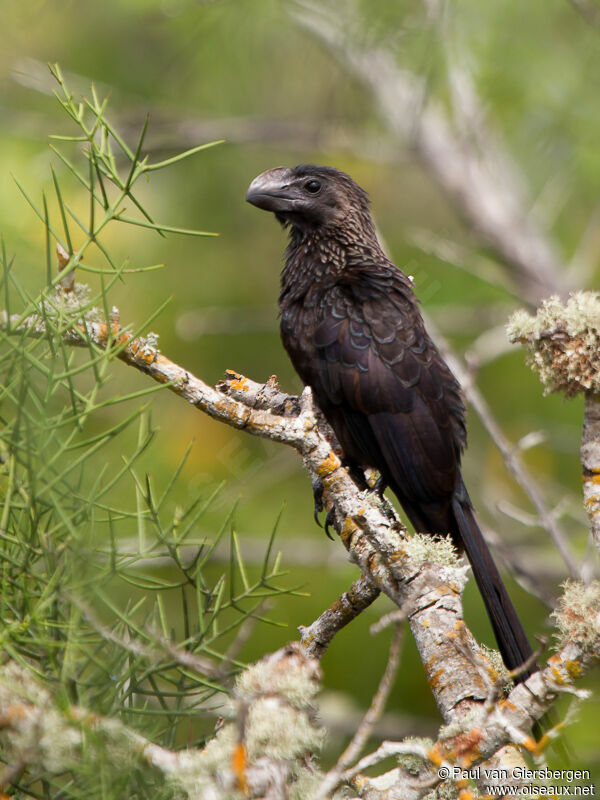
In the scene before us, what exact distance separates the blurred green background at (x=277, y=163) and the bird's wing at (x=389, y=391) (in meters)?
1.24

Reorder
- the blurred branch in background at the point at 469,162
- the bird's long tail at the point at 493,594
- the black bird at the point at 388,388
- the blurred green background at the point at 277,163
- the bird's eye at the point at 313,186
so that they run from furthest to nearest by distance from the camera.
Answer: the blurred branch in background at the point at 469,162, the blurred green background at the point at 277,163, the bird's eye at the point at 313,186, the black bird at the point at 388,388, the bird's long tail at the point at 493,594

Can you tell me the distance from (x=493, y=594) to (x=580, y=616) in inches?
57.5

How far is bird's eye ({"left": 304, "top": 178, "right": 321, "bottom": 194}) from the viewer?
384 cm

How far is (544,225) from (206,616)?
18.3 feet

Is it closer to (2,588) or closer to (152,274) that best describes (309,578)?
(152,274)

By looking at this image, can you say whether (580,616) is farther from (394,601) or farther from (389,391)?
(389,391)

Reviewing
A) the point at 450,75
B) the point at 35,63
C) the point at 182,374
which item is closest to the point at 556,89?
the point at 450,75

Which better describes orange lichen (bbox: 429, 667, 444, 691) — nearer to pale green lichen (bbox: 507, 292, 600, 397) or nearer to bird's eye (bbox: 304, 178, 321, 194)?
pale green lichen (bbox: 507, 292, 600, 397)

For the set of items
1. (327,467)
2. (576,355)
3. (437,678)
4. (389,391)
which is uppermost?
(389,391)

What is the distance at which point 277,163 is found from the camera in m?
6.88

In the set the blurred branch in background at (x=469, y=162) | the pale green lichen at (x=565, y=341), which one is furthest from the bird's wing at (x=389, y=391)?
the blurred branch in background at (x=469, y=162)

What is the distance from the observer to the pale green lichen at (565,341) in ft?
6.16

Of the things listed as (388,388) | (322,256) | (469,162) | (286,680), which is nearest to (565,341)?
(286,680)

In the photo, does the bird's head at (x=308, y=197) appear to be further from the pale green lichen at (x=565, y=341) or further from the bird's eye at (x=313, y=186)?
the pale green lichen at (x=565, y=341)
